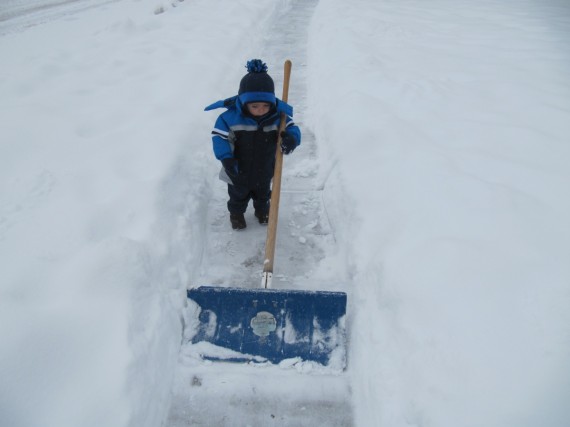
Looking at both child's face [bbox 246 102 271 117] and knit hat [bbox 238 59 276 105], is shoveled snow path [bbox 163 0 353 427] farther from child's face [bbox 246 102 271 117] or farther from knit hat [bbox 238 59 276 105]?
knit hat [bbox 238 59 276 105]

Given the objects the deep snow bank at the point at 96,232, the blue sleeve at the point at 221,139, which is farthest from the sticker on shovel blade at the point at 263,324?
the blue sleeve at the point at 221,139

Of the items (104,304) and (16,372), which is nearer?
(16,372)

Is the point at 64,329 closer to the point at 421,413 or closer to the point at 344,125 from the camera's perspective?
the point at 421,413

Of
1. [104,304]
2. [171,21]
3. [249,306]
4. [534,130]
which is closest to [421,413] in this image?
[249,306]

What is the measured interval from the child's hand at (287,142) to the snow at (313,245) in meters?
0.71

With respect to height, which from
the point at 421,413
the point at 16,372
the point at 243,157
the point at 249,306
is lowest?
the point at 249,306

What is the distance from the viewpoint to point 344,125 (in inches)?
152

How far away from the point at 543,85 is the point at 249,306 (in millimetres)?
4457

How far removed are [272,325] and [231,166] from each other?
120 centimetres

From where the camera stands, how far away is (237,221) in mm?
3113

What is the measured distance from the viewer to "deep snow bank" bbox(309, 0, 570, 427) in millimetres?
1624

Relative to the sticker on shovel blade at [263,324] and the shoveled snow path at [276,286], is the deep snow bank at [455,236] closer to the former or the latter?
the shoveled snow path at [276,286]

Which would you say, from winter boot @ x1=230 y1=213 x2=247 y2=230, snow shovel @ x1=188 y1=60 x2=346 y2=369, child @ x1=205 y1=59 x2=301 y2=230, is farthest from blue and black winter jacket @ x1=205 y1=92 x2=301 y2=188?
snow shovel @ x1=188 y1=60 x2=346 y2=369

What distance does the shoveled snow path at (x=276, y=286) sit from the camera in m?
2.00
